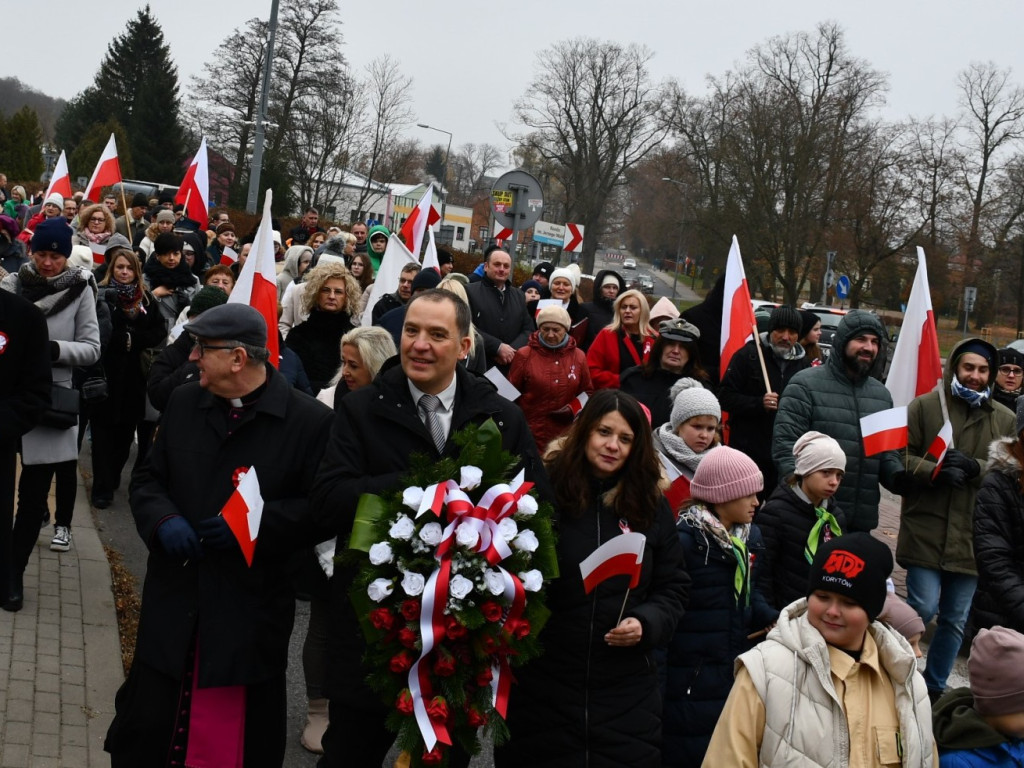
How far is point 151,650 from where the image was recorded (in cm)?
410

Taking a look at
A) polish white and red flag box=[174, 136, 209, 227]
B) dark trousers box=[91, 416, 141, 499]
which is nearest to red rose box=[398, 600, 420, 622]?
dark trousers box=[91, 416, 141, 499]

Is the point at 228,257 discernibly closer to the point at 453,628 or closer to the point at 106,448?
the point at 106,448

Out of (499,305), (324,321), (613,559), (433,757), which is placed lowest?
(433,757)

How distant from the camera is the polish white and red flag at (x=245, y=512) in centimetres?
398

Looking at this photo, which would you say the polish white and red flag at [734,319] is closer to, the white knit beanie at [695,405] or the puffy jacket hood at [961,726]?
the white knit beanie at [695,405]

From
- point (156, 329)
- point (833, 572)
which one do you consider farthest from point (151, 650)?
point (156, 329)

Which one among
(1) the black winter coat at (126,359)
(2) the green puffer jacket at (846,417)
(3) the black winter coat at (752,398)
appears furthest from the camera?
(1) the black winter coat at (126,359)

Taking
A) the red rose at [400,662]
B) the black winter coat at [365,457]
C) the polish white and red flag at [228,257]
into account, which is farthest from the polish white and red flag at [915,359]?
the polish white and red flag at [228,257]

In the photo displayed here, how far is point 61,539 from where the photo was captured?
733 centimetres

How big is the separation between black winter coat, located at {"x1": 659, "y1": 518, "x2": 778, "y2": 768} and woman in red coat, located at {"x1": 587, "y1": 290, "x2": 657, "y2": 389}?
4390 millimetres

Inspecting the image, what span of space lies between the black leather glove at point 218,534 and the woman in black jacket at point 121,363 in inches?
190

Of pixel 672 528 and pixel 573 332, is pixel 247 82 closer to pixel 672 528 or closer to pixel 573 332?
pixel 573 332

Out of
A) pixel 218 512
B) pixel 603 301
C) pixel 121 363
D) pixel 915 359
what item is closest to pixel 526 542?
pixel 218 512

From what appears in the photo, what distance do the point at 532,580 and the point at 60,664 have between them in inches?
121
